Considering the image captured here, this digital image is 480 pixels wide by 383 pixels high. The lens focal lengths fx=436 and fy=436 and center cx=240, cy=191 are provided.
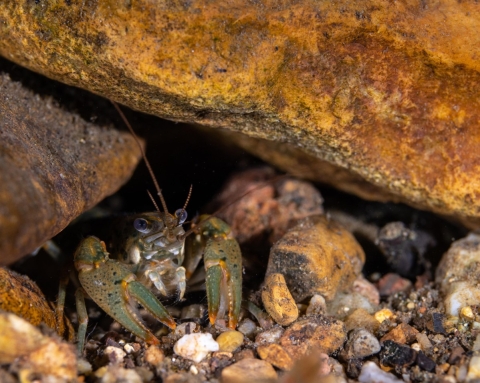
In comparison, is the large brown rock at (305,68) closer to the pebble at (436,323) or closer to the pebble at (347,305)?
the pebble at (436,323)

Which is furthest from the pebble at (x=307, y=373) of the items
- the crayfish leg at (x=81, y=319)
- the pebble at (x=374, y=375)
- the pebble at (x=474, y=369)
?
the crayfish leg at (x=81, y=319)

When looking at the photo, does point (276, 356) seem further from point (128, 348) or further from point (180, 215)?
point (180, 215)

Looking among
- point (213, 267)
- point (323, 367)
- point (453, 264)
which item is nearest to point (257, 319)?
point (213, 267)

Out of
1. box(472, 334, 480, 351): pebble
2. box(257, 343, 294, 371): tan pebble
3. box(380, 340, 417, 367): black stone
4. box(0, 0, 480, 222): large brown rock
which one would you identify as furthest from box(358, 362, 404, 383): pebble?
box(0, 0, 480, 222): large brown rock

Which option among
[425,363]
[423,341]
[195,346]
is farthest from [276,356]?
[423,341]

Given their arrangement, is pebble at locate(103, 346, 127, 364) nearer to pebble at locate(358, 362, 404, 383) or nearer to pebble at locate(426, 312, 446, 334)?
pebble at locate(358, 362, 404, 383)
